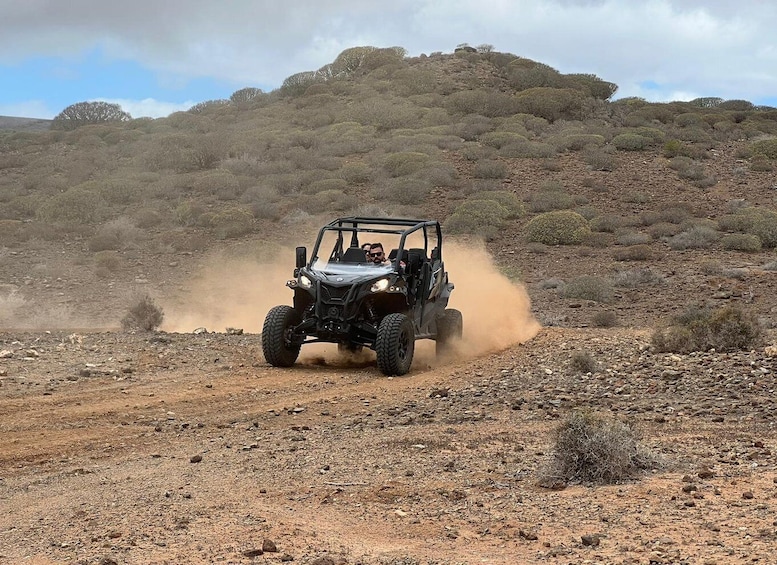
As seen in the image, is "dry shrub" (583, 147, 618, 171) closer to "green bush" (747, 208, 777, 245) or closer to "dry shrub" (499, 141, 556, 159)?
"dry shrub" (499, 141, 556, 159)

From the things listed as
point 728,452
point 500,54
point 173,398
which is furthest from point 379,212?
point 500,54

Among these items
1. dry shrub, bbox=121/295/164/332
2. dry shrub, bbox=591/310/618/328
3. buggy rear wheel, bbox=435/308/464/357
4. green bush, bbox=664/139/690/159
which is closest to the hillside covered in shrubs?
green bush, bbox=664/139/690/159

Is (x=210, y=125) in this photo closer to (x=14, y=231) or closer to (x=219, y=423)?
(x=14, y=231)

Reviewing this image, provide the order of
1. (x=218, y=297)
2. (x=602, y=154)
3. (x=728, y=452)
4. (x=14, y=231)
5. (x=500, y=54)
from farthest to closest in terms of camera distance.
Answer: (x=500, y=54), (x=602, y=154), (x=14, y=231), (x=218, y=297), (x=728, y=452)

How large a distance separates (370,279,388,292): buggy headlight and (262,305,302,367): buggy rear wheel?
133 cm

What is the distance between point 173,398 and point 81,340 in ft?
15.5

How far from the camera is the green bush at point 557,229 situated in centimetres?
3130

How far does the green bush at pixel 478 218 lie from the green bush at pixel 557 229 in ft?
4.19

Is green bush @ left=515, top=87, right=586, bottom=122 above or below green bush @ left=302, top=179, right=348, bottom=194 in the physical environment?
above

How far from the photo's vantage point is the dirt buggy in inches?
539

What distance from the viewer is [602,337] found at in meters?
15.6

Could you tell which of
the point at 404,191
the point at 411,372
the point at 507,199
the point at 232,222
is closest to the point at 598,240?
the point at 507,199

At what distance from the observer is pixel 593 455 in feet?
24.2

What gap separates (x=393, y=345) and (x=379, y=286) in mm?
1024
